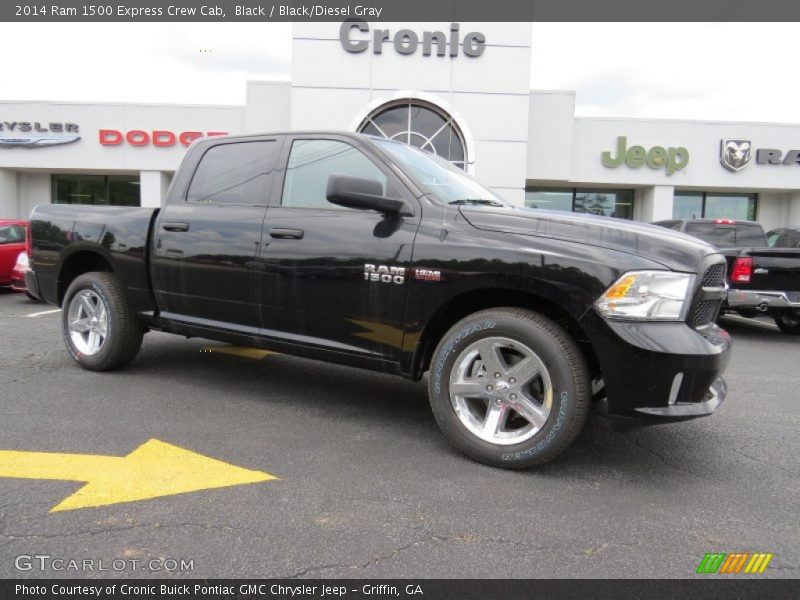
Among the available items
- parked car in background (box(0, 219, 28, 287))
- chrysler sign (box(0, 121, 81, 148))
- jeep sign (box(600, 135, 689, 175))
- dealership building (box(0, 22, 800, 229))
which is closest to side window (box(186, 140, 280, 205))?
parked car in background (box(0, 219, 28, 287))

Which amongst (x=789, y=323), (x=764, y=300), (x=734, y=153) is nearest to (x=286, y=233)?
(x=764, y=300)

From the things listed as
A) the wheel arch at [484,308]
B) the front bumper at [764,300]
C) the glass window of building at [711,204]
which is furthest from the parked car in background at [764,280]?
the glass window of building at [711,204]

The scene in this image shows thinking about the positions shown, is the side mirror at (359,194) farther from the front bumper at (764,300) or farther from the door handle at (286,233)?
the front bumper at (764,300)

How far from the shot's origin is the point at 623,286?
111 inches

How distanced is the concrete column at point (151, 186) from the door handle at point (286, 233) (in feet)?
63.6

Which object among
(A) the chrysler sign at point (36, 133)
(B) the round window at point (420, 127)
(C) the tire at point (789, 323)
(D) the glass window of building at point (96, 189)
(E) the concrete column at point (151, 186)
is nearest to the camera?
(C) the tire at point (789, 323)

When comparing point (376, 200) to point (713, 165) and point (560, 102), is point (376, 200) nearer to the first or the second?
point (560, 102)

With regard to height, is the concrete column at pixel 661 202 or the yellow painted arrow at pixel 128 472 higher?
the concrete column at pixel 661 202

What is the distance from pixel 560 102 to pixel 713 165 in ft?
20.0

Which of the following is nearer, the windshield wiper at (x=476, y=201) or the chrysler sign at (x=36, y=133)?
the windshield wiper at (x=476, y=201)

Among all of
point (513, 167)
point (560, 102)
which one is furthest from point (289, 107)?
point (560, 102)

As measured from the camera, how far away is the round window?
17.3 metres

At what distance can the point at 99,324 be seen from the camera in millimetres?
4820

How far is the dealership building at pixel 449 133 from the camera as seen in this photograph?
17.3 metres
